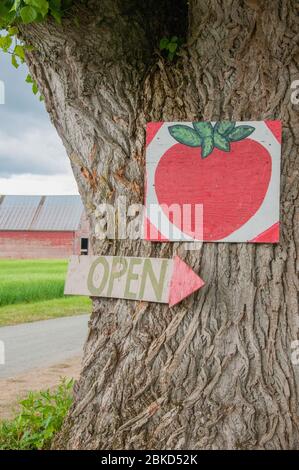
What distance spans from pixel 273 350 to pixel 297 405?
34cm

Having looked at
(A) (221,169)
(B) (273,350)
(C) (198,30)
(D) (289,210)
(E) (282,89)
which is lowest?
(B) (273,350)

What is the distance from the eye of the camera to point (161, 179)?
3582 mm

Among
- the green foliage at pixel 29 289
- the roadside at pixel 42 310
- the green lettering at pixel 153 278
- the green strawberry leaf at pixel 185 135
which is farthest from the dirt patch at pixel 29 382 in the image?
the green foliage at pixel 29 289

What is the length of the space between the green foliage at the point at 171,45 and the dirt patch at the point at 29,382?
3.24 m

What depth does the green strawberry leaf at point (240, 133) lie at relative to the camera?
136 inches

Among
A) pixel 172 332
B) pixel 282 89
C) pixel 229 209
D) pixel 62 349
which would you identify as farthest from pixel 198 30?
pixel 62 349

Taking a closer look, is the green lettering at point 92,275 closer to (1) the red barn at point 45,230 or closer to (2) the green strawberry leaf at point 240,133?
(2) the green strawberry leaf at point 240,133

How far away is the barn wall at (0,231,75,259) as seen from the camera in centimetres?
3697

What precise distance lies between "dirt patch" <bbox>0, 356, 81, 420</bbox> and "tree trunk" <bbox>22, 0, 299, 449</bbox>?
2080 mm

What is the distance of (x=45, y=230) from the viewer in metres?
37.4

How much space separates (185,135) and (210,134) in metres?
0.15

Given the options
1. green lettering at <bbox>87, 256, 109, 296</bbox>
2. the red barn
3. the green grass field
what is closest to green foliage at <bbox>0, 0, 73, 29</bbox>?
green lettering at <bbox>87, 256, 109, 296</bbox>
